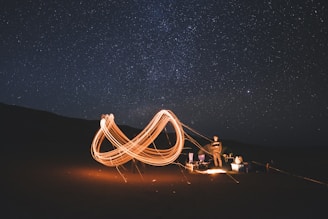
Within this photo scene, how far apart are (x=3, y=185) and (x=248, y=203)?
22.9 feet

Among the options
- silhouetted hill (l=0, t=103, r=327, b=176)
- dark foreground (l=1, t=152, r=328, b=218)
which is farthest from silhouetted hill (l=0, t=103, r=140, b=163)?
dark foreground (l=1, t=152, r=328, b=218)

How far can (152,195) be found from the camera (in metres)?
10.8

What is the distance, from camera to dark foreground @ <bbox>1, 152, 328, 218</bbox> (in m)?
8.63

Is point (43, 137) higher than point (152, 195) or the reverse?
higher

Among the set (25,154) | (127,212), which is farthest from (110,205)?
(25,154)

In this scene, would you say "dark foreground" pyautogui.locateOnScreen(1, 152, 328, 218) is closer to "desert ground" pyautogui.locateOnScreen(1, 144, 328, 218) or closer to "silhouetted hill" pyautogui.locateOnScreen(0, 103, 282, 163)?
"desert ground" pyautogui.locateOnScreen(1, 144, 328, 218)

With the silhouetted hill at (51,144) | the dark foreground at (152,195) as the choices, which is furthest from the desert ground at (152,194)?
the silhouetted hill at (51,144)

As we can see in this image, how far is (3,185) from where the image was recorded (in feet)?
35.8

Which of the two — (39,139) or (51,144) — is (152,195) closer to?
(51,144)

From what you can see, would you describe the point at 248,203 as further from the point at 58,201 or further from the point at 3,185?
the point at 3,185

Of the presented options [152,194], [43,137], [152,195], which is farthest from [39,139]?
[152,195]

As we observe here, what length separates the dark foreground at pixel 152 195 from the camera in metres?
8.63

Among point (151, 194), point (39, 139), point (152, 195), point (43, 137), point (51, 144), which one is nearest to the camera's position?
point (152, 195)

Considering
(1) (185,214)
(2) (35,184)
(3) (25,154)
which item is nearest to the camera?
(1) (185,214)
